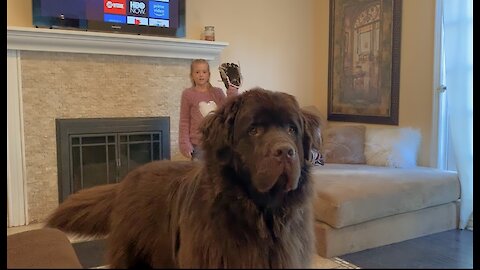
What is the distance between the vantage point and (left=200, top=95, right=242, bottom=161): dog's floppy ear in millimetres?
670

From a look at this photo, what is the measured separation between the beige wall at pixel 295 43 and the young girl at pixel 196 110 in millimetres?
76

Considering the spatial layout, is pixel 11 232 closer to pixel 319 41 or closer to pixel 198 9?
pixel 319 41

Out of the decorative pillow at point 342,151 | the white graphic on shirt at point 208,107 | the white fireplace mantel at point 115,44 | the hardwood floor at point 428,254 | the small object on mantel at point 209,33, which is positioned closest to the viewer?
the hardwood floor at point 428,254

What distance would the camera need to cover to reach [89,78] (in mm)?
2410

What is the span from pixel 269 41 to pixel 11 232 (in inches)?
86.1

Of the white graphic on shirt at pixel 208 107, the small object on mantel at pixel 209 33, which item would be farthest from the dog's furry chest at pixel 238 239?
the small object on mantel at pixel 209 33

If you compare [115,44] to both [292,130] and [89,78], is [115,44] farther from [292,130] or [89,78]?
[292,130]

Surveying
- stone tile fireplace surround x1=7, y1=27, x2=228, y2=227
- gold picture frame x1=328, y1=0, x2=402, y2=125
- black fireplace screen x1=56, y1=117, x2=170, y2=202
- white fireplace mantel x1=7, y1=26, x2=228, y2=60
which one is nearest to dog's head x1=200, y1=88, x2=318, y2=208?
black fireplace screen x1=56, y1=117, x2=170, y2=202

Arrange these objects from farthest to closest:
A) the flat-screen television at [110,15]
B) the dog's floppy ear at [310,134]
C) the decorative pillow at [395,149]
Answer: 1. the flat-screen television at [110,15]
2. the decorative pillow at [395,149]
3. the dog's floppy ear at [310,134]

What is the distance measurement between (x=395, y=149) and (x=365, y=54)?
0.34 metres

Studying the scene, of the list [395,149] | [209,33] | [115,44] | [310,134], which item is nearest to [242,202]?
[310,134]

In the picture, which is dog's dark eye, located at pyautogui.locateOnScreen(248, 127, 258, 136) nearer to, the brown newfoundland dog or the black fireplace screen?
the brown newfoundland dog

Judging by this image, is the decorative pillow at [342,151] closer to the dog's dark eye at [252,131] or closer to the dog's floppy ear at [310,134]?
the dog's floppy ear at [310,134]

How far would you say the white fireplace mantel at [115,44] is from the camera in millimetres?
2457
